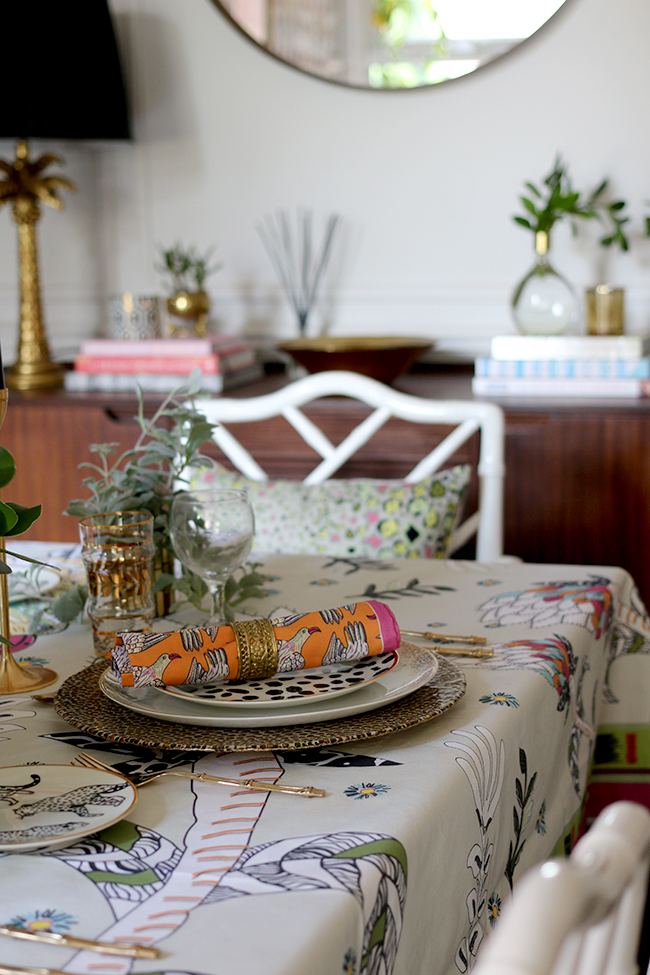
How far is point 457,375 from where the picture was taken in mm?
2219

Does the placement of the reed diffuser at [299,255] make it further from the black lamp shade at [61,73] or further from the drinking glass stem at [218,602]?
the drinking glass stem at [218,602]

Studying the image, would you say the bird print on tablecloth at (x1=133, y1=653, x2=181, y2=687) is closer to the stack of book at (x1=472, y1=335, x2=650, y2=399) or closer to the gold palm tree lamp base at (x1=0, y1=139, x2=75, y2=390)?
the stack of book at (x1=472, y1=335, x2=650, y2=399)

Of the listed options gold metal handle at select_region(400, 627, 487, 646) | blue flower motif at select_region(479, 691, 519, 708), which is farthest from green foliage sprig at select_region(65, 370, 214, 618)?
blue flower motif at select_region(479, 691, 519, 708)

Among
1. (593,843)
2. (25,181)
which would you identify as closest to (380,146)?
(25,181)

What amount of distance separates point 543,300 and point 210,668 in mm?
1428

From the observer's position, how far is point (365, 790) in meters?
0.62

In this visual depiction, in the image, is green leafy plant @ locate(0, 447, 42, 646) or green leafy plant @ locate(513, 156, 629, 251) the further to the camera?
green leafy plant @ locate(513, 156, 629, 251)

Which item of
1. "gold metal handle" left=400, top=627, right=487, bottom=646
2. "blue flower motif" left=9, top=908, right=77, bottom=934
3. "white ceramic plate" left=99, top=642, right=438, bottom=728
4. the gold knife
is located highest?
"white ceramic plate" left=99, top=642, right=438, bottom=728

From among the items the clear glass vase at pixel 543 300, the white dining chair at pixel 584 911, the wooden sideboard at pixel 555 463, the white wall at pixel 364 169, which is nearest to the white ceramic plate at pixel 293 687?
the white dining chair at pixel 584 911

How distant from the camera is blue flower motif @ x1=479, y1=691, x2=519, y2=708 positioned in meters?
0.76

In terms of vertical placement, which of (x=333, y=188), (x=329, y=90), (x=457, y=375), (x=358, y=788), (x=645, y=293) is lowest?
(x=358, y=788)

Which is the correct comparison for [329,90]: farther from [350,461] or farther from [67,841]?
[67,841]

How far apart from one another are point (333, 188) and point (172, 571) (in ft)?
4.86

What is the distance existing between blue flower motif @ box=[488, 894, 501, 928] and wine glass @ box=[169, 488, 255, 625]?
0.36 meters
